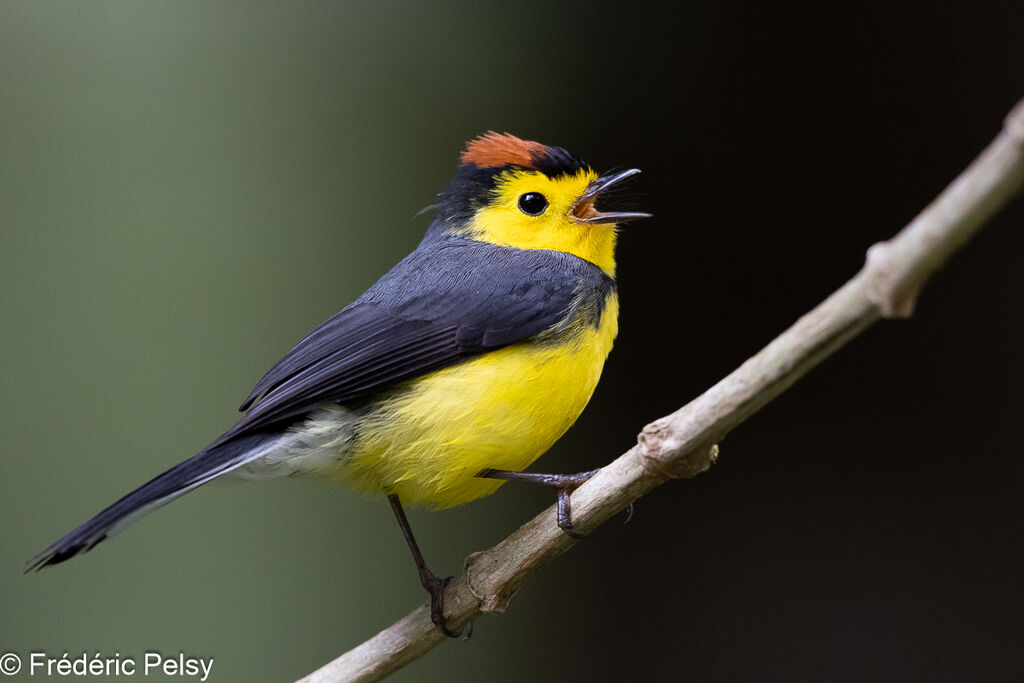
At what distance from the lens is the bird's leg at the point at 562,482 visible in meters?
2.15

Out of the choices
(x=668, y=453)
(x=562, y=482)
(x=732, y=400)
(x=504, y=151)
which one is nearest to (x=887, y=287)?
(x=732, y=400)

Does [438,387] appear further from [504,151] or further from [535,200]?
[504,151]

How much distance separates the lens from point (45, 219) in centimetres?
483

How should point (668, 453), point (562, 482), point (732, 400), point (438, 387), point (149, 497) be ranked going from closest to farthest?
1. point (732, 400)
2. point (668, 453)
3. point (149, 497)
4. point (562, 482)
5. point (438, 387)

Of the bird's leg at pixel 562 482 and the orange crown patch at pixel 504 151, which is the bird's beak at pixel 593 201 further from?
the bird's leg at pixel 562 482

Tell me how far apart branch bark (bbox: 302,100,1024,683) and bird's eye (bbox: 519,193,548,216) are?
974 millimetres

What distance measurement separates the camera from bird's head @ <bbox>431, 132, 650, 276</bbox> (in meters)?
2.85

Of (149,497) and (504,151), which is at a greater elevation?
(504,151)

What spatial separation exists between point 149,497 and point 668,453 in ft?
3.56

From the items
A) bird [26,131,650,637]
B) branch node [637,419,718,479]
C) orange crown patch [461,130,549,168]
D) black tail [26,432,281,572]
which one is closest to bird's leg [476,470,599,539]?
bird [26,131,650,637]

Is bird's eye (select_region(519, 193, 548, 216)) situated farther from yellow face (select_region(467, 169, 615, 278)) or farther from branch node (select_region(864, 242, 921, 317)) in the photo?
branch node (select_region(864, 242, 921, 317))

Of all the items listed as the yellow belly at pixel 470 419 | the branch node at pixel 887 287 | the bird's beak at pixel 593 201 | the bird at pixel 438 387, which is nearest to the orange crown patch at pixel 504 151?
the bird's beak at pixel 593 201

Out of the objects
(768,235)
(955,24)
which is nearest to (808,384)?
(768,235)

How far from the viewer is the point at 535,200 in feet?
9.43
